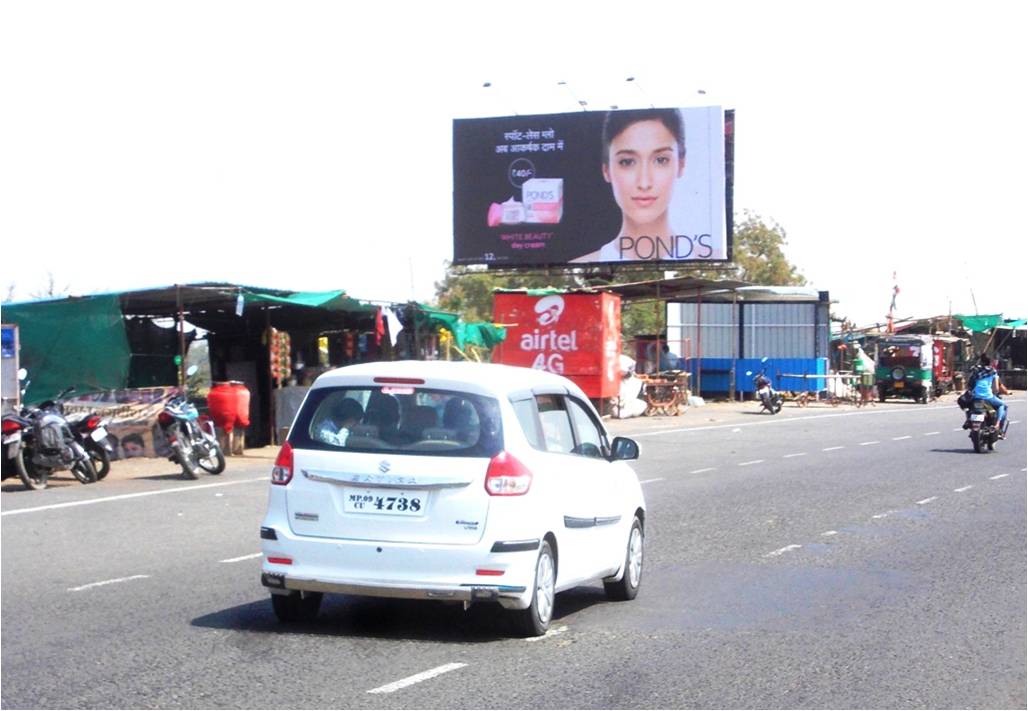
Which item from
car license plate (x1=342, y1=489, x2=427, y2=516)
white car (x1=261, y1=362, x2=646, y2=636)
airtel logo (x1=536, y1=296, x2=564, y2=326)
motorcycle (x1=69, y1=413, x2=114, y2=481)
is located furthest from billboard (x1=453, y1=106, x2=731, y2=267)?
car license plate (x1=342, y1=489, x2=427, y2=516)

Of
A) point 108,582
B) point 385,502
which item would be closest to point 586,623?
point 385,502

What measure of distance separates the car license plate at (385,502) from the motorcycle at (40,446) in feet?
34.8

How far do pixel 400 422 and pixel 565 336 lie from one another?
2689cm

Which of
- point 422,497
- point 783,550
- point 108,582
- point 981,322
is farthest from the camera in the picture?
point 981,322

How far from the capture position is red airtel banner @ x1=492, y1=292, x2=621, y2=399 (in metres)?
34.9

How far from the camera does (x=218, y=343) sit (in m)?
27.1

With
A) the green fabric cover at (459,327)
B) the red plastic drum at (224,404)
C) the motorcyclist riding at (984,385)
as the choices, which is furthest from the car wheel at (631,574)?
the green fabric cover at (459,327)

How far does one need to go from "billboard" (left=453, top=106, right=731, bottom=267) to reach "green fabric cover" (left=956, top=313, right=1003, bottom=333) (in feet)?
80.0

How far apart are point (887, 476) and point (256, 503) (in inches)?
374

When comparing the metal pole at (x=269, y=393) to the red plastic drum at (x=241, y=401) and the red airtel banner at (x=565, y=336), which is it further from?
the red airtel banner at (x=565, y=336)

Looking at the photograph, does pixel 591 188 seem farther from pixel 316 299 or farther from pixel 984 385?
pixel 984 385

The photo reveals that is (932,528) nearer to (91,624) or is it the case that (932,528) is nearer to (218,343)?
(91,624)

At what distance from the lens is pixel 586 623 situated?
29.5 feet

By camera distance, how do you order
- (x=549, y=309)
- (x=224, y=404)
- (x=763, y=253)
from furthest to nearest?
1. (x=763, y=253)
2. (x=549, y=309)
3. (x=224, y=404)
